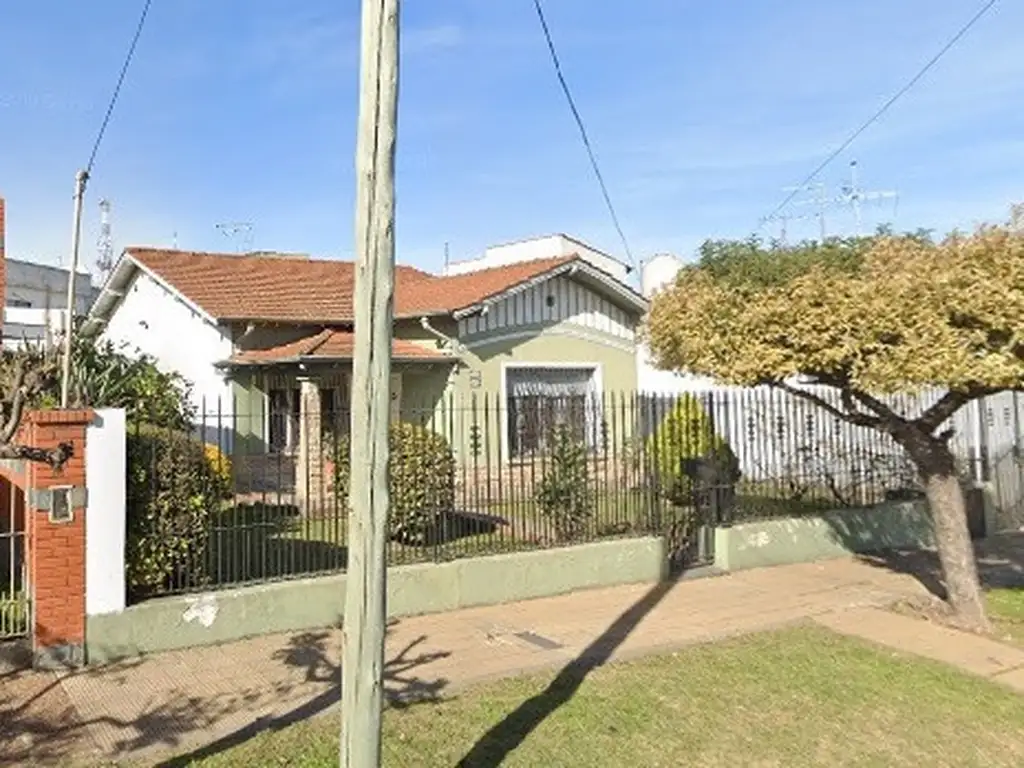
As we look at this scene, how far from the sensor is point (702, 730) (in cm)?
534

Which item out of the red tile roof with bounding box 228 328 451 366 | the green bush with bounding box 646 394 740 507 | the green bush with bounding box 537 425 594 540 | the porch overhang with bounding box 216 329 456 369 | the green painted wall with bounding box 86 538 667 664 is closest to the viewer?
the green painted wall with bounding box 86 538 667 664

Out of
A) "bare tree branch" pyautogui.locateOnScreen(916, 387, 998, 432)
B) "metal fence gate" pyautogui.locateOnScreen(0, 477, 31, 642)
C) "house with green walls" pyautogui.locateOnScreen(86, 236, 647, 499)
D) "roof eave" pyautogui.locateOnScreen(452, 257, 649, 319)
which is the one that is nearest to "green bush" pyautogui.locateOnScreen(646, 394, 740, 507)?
"bare tree branch" pyautogui.locateOnScreen(916, 387, 998, 432)

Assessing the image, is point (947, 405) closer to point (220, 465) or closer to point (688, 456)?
point (688, 456)

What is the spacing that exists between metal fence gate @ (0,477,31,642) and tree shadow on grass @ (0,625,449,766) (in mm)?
384

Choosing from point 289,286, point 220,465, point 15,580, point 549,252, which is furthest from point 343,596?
point 549,252

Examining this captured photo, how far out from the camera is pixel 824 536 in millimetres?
10805

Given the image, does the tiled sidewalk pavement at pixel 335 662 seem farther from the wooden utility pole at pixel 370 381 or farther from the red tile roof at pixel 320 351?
the red tile roof at pixel 320 351

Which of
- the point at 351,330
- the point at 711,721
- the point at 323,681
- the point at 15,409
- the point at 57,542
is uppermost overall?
the point at 351,330

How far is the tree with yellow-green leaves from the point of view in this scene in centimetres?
652

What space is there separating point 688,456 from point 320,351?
7.21m

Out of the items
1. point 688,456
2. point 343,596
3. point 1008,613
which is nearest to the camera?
point 343,596

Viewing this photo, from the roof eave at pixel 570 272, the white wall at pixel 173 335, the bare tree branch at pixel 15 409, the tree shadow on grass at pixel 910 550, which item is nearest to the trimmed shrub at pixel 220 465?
the bare tree branch at pixel 15 409

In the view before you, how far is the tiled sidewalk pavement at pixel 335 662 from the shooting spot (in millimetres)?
5098

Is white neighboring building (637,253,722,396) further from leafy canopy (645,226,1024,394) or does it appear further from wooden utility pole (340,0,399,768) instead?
wooden utility pole (340,0,399,768)
